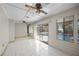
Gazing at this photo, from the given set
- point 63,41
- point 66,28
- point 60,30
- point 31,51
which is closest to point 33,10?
point 31,51

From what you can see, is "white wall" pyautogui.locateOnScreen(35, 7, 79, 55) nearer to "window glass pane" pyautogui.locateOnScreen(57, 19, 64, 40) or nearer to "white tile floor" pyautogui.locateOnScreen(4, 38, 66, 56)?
"window glass pane" pyautogui.locateOnScreen(57, 19, 64, 40)

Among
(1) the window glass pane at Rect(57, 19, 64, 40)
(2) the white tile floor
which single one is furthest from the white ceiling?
(2) the white tile floor

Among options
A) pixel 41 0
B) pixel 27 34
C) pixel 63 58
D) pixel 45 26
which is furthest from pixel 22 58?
pixel 27 34

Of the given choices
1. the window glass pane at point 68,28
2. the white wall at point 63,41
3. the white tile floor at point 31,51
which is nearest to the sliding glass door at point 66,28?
the window glass pane at point 68,28

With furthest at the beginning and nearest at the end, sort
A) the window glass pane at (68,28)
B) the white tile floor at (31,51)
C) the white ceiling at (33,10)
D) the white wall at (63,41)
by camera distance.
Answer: the window glass pane at (68,28) < the white wall at (63,41) < the white tile floor at (31,51) < the white ceiling at (33,10)

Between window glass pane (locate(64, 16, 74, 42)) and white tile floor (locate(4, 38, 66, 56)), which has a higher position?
window glass pane (locate(64, 16, 74, 42))

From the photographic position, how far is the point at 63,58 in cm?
222

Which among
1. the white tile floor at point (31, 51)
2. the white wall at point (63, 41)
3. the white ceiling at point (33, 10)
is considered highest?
the white ceiling at point (33, 10)

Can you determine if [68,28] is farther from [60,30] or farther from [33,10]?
[33,10]

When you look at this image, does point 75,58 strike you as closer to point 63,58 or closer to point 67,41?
point 63,58

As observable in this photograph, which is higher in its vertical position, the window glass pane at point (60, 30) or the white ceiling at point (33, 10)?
the white ceiling at point (33, 10)

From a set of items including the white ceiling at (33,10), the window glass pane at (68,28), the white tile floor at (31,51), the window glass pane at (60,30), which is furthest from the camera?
the window glass pane at (60,30)

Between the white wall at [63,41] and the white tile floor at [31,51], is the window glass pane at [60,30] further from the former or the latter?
the white tile floor at [31,51]

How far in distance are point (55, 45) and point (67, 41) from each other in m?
0.91
